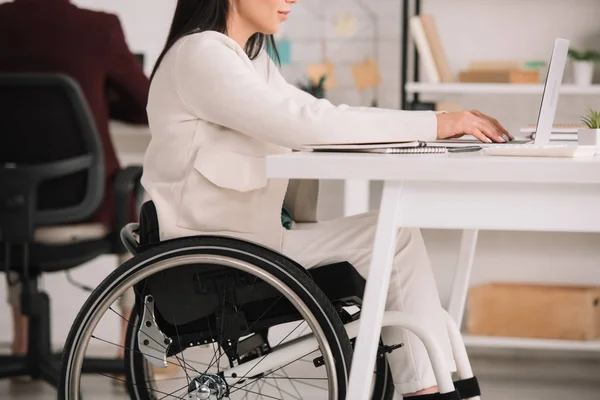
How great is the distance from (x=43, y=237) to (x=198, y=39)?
1.10 metres

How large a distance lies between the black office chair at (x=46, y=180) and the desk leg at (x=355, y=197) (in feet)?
2.32

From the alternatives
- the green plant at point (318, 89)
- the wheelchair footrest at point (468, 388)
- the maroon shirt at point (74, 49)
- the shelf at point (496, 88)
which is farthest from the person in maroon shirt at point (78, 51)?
the wheelchair footrest at point (468, 388)

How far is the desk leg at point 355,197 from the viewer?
287cm

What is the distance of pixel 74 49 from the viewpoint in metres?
2.46

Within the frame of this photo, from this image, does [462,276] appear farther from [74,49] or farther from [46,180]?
[74,49]

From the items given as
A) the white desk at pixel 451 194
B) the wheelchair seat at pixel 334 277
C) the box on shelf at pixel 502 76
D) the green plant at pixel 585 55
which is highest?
the white desk at pixel 451 194

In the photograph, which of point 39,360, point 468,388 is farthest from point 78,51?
point 468,388

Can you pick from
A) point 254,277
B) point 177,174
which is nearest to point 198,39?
point 177,174

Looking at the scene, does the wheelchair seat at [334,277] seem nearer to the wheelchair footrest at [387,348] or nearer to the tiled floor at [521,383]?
the wheelchair footrest at [387,348]

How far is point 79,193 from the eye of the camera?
2.41 m

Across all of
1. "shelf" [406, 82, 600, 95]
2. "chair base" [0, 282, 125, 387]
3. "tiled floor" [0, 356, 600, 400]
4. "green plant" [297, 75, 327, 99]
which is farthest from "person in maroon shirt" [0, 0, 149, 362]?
"shelf" [406, 82, 600, 95]

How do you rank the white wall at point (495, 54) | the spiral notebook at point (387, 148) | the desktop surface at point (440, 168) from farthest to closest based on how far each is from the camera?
the white wall at point (495, 54)
the spiral notebook at point (387, 148)
the desktop surface at point (440, 168)

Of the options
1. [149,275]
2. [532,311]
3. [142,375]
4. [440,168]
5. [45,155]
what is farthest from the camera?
[532,311]

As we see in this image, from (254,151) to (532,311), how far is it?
1.70m
